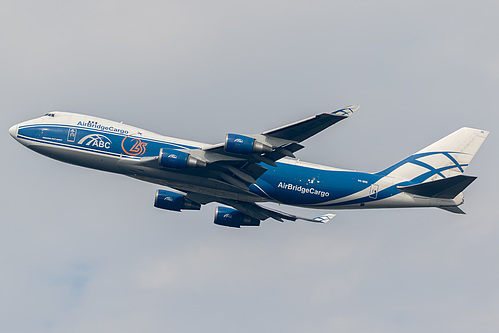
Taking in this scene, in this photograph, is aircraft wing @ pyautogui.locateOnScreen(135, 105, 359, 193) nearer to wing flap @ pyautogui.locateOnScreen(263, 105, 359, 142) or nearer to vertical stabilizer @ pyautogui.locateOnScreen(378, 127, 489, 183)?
wing flap @ pyautogui.locateOnScreen(263, 105, 359, 142)

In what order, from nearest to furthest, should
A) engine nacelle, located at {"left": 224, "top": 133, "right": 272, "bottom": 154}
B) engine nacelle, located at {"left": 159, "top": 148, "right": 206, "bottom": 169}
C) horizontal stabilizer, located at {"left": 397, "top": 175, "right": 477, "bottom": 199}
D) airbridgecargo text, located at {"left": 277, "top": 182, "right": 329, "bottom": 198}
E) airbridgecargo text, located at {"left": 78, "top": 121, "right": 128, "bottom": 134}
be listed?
engine nacelle, located at {"left": 224, "top": 133, "right": 272, "bottom": 154}
engine nacelle, located at {"left": 159, "top": 148, "right": 206, "bottom": 169}
horizontal stabilizer, located at {"left": 397, "top": 175, "right": 477, "bottom": 199}
airbridgecargo text, located at {"left": 78, "top": 121, "right": 128, "bottom": 134}
airbridgecargo text, located at {"left": 277, "top": 182, "right": 329, "bottom": 198}

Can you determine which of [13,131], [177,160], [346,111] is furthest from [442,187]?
[13,131]

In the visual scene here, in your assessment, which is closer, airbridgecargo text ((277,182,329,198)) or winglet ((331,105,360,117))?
winglet ((331,105,360,117))

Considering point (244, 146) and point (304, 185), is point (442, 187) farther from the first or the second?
point (244, 146)

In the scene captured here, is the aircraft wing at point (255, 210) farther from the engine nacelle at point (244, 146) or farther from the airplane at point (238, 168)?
the engine nacelle at point (244, 146)

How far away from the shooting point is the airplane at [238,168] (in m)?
58.2

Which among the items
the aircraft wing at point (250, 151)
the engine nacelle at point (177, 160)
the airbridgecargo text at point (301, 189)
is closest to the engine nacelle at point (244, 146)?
the aircraft wing at point (250, 151)

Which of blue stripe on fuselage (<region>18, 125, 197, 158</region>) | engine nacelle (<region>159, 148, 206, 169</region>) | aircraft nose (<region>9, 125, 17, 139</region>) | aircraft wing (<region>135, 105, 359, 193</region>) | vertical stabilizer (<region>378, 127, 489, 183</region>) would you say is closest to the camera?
aircraft wing (<region>135, 105, 359, 193</region>)

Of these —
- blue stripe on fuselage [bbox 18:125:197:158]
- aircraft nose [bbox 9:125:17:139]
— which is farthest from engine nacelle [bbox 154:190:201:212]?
aircraft nose [bbox 9:125:17:139]

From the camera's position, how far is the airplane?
58.2 metres

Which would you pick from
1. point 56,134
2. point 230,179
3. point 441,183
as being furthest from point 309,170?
point 56,134

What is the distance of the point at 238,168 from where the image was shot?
Result: 59938 mm

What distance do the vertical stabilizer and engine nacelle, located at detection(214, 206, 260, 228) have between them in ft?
43.3

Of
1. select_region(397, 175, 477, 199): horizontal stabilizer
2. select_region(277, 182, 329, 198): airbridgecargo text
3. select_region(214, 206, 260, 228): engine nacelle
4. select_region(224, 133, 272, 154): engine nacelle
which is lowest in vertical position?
select_region(214, 206, 260, 228): engine nacelle
